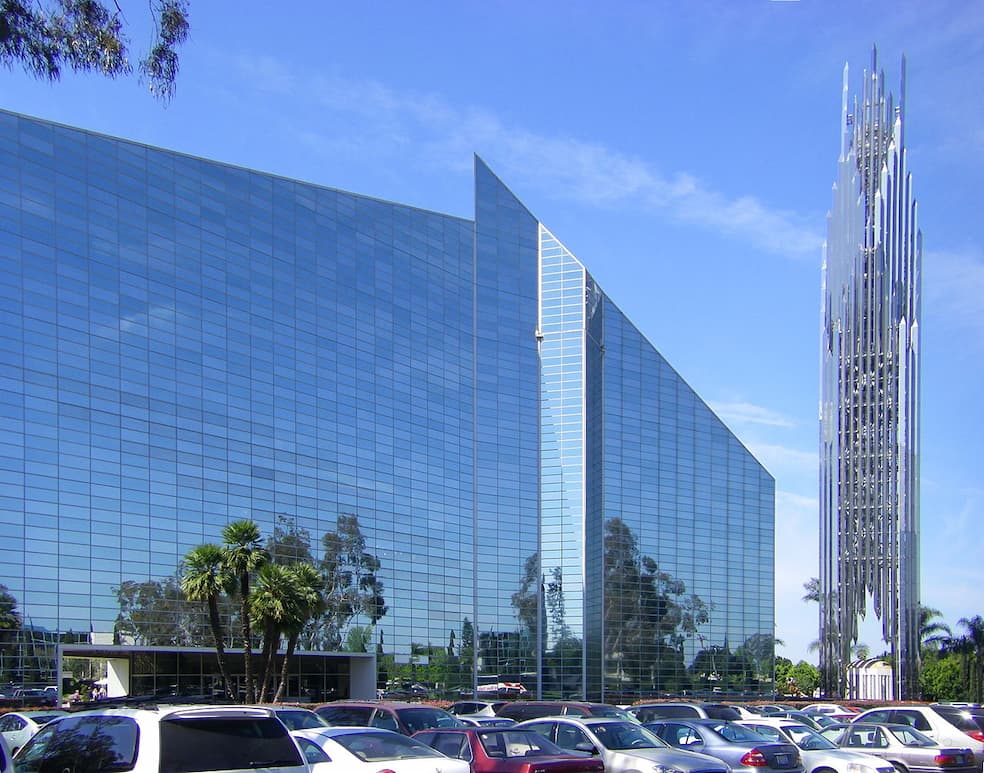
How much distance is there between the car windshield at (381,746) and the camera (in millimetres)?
15750

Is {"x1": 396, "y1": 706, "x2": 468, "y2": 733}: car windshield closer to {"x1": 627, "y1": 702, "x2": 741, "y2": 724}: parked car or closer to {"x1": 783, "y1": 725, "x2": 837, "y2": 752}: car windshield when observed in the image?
{"x1": 627, "y1": 702, "x2": 741, "y2": 724}: parked car

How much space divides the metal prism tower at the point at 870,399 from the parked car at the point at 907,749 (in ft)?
302

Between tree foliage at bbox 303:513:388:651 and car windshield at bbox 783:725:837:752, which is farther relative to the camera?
tree foliage at bbox 303:513:388:651

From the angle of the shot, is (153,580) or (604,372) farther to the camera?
(604,372)

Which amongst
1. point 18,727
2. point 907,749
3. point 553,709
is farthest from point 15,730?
point 907,749

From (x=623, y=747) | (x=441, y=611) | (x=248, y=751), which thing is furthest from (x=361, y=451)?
(x=248, y=751)

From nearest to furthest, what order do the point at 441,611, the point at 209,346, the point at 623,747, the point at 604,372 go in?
the point at 623,747 < the point at 209,346 < the point at 441,611 < the point at 604,372

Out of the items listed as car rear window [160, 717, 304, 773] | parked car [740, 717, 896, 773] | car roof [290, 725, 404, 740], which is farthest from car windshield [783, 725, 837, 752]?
car rear window [160, 717, 304, 773]

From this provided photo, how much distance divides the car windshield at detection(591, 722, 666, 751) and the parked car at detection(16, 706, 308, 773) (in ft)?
26.5

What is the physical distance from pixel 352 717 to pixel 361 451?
176ft

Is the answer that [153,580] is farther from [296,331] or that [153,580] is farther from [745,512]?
[745,512]

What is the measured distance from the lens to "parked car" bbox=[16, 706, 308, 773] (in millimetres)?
11711

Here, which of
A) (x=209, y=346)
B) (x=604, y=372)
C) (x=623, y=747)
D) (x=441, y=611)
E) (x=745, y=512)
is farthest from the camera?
(x=745, y=512)

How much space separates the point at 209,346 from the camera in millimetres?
69812
